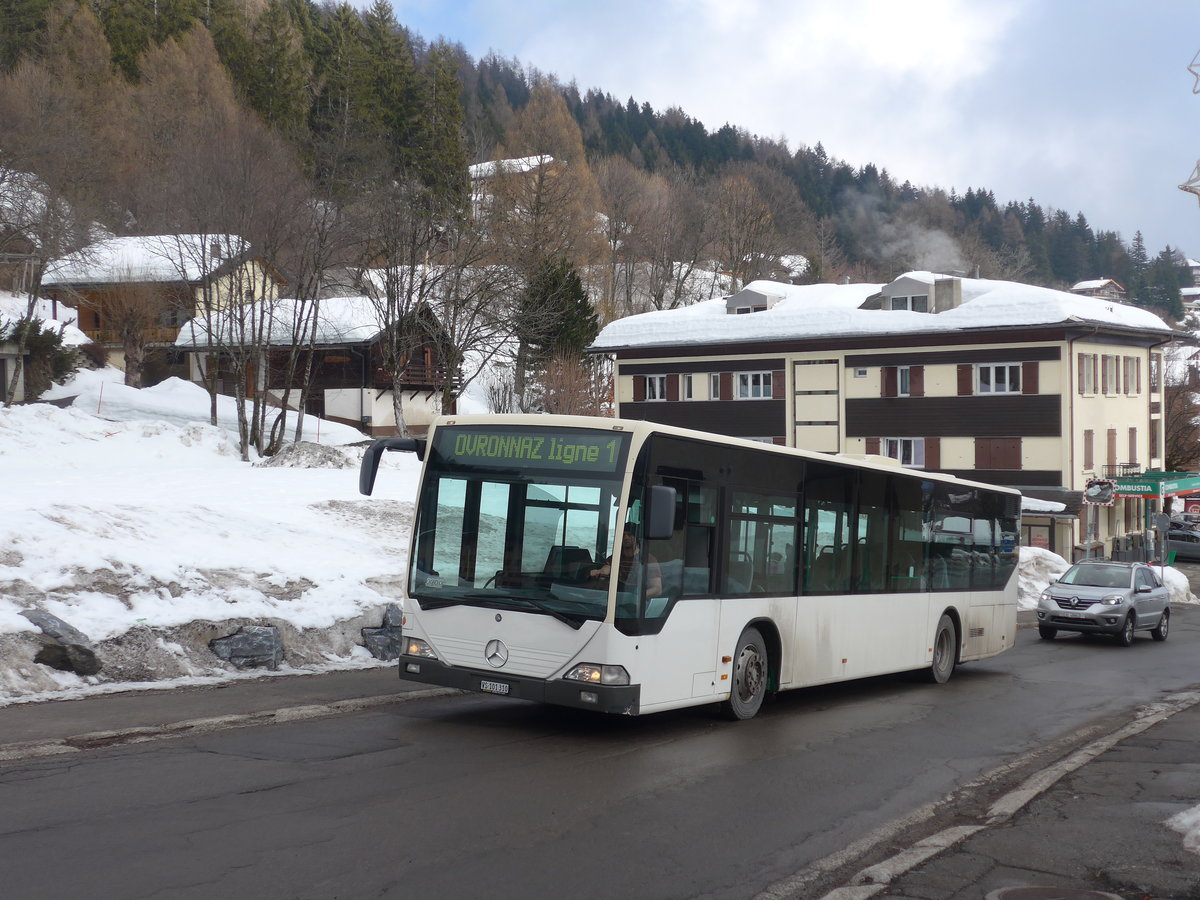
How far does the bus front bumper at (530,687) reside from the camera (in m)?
9.70

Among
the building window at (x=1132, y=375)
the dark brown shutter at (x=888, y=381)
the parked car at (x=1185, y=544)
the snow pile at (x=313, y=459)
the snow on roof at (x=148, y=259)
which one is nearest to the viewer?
the snow pile at (x=313, y=459)

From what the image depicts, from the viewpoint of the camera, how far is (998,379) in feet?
169

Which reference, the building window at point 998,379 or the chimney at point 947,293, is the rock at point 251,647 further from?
the chimney at point 947,293

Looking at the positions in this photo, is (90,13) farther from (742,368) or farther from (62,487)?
(62,487)

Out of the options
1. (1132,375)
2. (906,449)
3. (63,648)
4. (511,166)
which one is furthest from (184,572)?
(511,166)

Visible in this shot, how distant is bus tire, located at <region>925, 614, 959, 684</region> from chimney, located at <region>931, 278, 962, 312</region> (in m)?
38.7

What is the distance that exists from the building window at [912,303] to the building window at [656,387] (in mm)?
11827

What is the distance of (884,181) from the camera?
552 ft

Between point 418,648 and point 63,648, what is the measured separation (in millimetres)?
3989

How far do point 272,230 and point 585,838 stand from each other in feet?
108

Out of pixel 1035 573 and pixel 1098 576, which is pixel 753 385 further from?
pixel 1098 576

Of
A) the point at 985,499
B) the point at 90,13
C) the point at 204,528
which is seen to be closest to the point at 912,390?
the point at 985,499

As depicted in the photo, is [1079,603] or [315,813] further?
[1079,603]

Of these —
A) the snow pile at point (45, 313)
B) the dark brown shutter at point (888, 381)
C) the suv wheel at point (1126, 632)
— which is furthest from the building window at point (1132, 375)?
the snow pile at point (45, 313)
